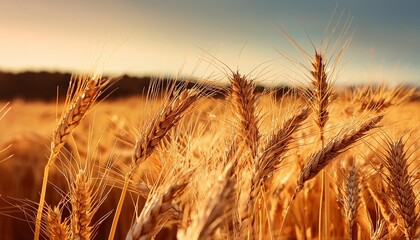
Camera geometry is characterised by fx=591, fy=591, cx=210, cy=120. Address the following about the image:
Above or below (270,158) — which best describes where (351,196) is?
below

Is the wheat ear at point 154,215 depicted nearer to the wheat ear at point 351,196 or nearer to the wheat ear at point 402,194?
the wheat ear at point 402,194

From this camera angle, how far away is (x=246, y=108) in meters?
1.99

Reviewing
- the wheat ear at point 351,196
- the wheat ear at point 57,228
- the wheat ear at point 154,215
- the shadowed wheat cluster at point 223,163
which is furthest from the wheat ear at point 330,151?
the wheat ear at point 57,228

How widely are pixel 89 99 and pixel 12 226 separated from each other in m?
2.35

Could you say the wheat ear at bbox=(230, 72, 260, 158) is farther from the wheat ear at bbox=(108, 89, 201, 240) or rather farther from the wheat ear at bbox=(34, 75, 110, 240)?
the wheat ear at bbox=(34, 75, 110, 240)

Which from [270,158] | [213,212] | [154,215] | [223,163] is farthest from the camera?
[270,158]

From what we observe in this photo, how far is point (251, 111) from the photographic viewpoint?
1.99 metres

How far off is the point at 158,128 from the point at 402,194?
83 centimetres

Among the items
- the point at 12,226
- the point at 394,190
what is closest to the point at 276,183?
the point at 394,190

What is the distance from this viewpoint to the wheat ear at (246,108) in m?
1.89

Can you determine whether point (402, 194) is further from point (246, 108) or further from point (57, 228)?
point (57, 228)

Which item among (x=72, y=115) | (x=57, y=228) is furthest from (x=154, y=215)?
(x=72, y=115)

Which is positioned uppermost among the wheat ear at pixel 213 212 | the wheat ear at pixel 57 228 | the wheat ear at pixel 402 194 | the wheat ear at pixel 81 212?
the wheat ear at pixel 213 212

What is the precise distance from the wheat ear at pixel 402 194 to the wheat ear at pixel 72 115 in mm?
1026
